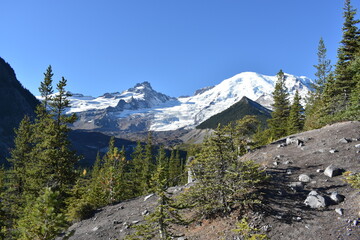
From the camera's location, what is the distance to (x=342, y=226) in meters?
7.94

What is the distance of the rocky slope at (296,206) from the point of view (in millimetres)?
8398

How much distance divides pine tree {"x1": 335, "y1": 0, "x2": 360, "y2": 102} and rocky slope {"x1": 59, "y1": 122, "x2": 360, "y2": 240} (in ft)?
24.8

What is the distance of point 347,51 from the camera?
Answer: 2920 centimetres

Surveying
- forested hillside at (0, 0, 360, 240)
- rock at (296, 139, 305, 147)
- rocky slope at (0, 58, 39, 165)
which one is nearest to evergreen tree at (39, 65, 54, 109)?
forested hillside at (0, 0, 360, 240)

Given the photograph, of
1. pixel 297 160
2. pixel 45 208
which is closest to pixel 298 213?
pixel 297 160

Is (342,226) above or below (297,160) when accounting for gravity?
below

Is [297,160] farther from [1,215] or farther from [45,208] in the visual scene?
[1,215]

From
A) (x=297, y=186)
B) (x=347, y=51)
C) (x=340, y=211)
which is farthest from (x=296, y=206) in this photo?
(x=347, y=51)

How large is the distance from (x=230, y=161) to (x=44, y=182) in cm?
1666

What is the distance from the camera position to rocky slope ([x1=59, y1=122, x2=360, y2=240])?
27.6 ft

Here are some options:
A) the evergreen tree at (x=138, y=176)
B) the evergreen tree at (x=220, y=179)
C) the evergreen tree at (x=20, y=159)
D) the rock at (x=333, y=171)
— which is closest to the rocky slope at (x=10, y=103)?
the evergreen tree at (x=138, y=176)

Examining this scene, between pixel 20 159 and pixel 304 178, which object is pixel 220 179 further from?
pixel 20 159

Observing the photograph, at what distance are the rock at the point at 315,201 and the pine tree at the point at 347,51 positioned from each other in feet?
63.4

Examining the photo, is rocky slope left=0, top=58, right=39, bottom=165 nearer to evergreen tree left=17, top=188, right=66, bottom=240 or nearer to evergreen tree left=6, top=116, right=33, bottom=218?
evergreen tree left=6, top=116, right=33, bottom=218
